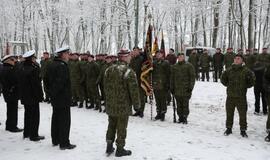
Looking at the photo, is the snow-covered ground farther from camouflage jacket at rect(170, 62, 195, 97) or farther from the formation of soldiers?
camouflage jacket at rect(170, 62, 195, 97)

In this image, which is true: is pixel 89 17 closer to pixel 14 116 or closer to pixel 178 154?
pixel 14 116

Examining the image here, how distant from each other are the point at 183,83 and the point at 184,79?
0.12 metres

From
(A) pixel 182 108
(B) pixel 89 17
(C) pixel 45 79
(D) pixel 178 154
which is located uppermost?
(B) pixel 89 17

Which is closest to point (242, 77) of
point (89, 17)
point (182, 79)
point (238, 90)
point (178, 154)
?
point (238, 90)

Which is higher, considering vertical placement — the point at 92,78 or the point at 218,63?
the point at 218,63

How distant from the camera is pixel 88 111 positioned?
45.3ft

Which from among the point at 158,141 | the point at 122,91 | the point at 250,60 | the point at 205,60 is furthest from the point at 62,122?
the point at 205,60

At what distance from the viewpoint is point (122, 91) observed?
7.60 meters

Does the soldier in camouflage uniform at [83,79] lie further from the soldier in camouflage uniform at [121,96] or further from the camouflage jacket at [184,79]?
the soldier in camouflage uniform at [121,96]

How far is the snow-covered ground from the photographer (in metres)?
7.98

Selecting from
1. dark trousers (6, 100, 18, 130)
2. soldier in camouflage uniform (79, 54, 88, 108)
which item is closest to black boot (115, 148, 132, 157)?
dark trousers (6, 100, 18, 130)

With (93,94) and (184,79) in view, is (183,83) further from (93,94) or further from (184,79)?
(93,94)

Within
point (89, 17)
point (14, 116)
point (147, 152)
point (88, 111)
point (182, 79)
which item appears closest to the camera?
point (147, 152)

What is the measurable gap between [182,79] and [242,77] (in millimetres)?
2039
